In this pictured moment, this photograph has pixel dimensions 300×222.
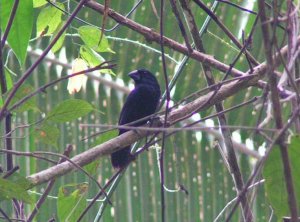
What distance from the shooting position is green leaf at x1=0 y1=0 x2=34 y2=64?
218 cm

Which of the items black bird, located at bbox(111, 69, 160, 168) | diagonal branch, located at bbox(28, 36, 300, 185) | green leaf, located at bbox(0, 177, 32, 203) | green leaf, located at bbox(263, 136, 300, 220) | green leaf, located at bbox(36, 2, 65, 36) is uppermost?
black bird, located at bbox(111, 69, 160, 168)

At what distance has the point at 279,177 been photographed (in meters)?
1.60

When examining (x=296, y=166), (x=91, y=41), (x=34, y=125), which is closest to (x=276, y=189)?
(x=296, y=166)

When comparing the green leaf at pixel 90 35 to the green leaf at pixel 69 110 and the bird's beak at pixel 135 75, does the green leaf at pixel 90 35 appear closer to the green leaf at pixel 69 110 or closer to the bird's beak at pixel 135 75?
the green leaf at pixel 69 110

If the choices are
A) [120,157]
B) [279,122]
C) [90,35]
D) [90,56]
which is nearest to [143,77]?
[120,157]

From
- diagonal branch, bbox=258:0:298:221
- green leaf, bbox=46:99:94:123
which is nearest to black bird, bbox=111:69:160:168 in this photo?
green leaf, bbox=46:99:94:123

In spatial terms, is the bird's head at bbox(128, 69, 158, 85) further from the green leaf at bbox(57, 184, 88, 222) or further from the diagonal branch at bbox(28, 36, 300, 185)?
the green leaf at bbox(57, 184, 88, 222)

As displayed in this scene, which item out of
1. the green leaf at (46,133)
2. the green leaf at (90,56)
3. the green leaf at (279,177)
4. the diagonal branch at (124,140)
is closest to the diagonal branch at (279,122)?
the green leaf at (279,177)

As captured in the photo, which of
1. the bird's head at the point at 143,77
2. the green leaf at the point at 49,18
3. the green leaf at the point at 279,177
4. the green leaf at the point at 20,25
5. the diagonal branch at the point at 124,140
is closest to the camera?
the green leaf at the point at 279,177

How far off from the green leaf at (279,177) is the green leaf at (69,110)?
1.86 ft

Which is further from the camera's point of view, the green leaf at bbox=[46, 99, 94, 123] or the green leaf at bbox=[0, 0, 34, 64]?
the green leaf at bbox=[0, 0, 34, 64]

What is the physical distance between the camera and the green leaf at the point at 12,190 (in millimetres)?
1816

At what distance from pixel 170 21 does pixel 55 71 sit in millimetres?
783

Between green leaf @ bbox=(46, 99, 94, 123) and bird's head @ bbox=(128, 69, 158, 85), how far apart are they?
2.05 metres
